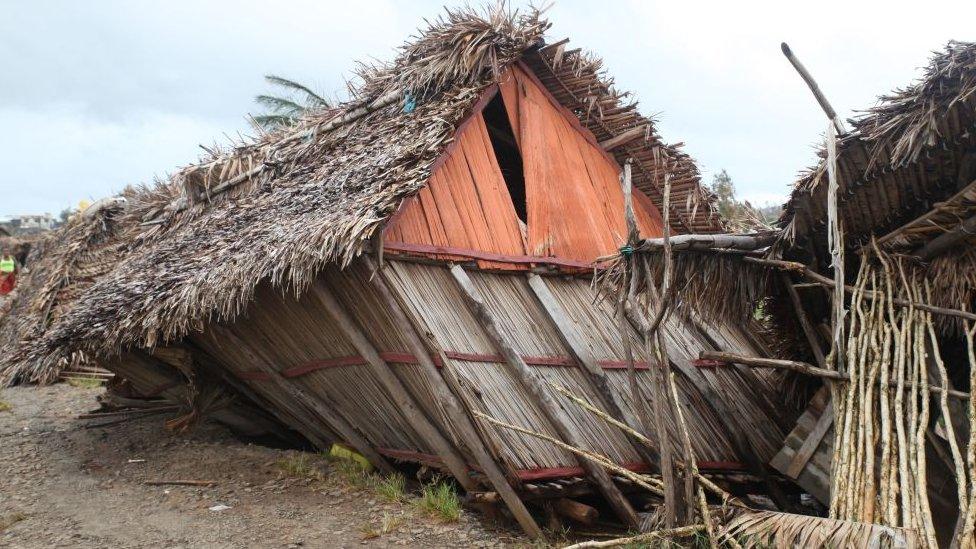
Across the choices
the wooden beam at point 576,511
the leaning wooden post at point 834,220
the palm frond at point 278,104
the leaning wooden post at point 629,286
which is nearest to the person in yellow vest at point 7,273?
the palm frond at point 278,104

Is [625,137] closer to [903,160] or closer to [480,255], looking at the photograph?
[480,255]

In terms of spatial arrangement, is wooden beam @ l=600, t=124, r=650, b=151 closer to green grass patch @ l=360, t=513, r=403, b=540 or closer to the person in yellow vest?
green grass patch @ l=360, t=513, r=403, b=540

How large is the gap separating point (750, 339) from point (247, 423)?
15.6ft

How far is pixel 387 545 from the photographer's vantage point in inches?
190

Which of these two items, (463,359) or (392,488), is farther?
(392,488)

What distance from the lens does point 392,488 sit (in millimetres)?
5535

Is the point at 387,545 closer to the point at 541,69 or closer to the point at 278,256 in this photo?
the point at 278,256

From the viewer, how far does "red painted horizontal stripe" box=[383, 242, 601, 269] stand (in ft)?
17.3

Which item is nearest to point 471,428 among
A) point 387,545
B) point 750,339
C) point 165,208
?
point 387,545

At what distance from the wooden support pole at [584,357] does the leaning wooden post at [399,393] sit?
1.08 m

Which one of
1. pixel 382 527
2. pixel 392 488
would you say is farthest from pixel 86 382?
pixel 382 527

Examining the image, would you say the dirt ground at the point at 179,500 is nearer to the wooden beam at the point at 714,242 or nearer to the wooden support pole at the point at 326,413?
the wooden support pole at the point at 326,413

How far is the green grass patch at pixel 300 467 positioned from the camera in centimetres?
621

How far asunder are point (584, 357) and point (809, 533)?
2373 millimetres
